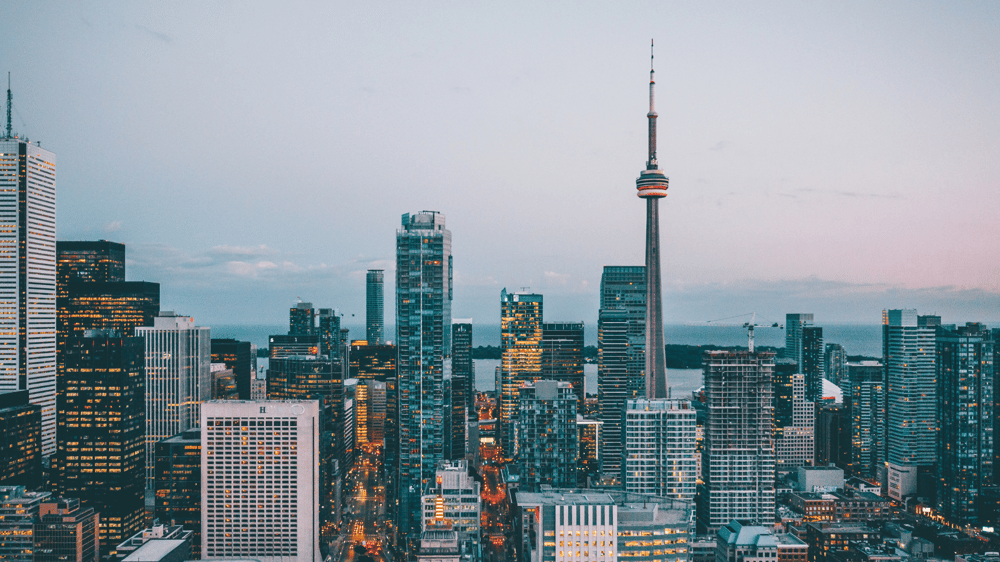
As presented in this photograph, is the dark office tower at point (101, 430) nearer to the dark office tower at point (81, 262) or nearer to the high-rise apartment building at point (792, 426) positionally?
the dark office tower at point (81, 262)

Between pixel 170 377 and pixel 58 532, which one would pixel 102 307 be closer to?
pixel 170 377

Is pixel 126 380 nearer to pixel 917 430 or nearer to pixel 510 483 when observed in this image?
pixel 510 483

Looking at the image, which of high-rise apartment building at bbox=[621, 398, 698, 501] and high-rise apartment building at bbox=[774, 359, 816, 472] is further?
high-rise apartment building at bbox=[774, 359, 816, 472]

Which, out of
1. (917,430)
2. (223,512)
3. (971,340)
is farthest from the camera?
(917,430)

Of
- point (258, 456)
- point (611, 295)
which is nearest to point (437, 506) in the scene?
point (258, 456)

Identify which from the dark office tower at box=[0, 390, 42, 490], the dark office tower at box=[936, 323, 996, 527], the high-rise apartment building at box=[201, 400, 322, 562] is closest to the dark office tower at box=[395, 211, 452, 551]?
the high-rise apartment building at box=[201, 400, 322, 562]

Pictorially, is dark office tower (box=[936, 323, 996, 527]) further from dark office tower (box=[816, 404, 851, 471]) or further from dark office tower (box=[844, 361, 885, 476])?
dark office tower (box=[816, 404, 851, 471])
